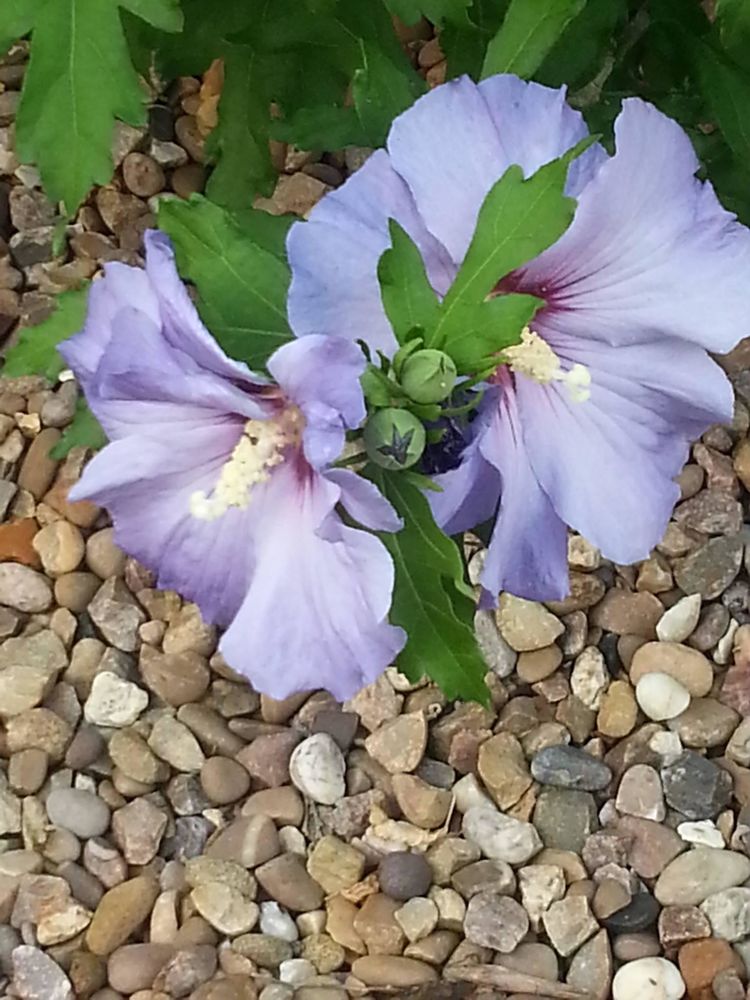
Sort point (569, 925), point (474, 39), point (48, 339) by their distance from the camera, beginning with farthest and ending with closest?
point (569, 925) → point (474, 39) → point (48, 339)

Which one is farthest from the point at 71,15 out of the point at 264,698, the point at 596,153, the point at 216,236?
the point at 264,698

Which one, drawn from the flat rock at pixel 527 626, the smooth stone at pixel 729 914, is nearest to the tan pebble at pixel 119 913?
the flat rock at pixel 527 626

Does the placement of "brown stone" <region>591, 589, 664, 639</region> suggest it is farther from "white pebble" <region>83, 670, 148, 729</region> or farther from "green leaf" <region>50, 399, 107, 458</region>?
"green leaf" <region>50, 399, 107, 458</region>

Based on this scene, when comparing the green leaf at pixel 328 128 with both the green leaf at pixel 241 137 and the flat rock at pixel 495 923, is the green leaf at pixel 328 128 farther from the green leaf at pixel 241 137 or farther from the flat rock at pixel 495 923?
the flat rock at pixel 495 923

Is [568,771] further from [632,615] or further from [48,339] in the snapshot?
[48,339]

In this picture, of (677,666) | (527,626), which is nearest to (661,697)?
(677,666)

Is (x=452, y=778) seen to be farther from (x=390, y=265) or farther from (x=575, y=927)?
(x=390, y=265)
